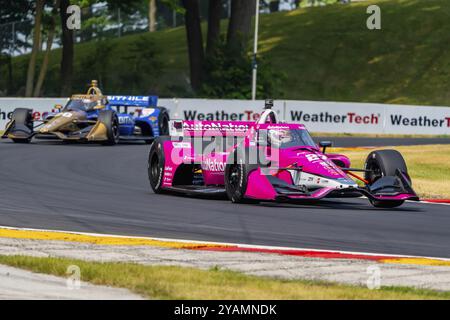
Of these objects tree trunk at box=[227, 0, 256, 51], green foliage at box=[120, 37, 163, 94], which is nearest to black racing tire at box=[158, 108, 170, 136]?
tree trunk at box=[227, 0, 256, 51]

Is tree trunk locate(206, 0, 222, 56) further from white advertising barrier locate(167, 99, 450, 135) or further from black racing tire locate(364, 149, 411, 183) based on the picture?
black racing tire locate(364, 149, 411, 183)

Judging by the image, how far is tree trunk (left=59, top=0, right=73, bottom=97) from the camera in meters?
54.1

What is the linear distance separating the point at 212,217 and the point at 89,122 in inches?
614

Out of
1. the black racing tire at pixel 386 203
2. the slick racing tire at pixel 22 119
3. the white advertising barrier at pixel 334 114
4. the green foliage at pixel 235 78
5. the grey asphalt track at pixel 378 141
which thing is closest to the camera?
the black racing tire at pixel 386 203

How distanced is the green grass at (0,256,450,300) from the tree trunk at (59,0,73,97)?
147 feet

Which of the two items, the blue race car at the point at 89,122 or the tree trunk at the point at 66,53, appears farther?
the tree trunk at the point at 66,53

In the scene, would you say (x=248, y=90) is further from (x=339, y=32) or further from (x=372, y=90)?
(x=339, y=32)

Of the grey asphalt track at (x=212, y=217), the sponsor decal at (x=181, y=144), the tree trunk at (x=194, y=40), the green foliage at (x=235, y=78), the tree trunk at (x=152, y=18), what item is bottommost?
the grey asphalt track at (x=212, y=217)

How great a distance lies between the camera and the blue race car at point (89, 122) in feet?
96.2

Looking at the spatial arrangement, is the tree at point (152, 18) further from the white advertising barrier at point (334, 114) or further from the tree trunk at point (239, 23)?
the white advertising barrier at point (334, 114)

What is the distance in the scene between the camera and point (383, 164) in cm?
1641

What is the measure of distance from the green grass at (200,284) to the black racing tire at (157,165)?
7.65 metres

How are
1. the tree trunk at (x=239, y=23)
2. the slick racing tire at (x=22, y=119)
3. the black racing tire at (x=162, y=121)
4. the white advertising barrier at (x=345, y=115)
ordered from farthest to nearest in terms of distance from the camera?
1. the tree trunk at (x=239, y=23)
2. the white advertising barrier at (x=345, y=115)
3. the black racing tire at (x=162, y=121)
4. the slick racing tire at (x=22, y=119)

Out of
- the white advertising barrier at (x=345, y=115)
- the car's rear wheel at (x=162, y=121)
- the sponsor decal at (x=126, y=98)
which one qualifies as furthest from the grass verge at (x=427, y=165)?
the white advertising barrier at (x=345, y=115)
